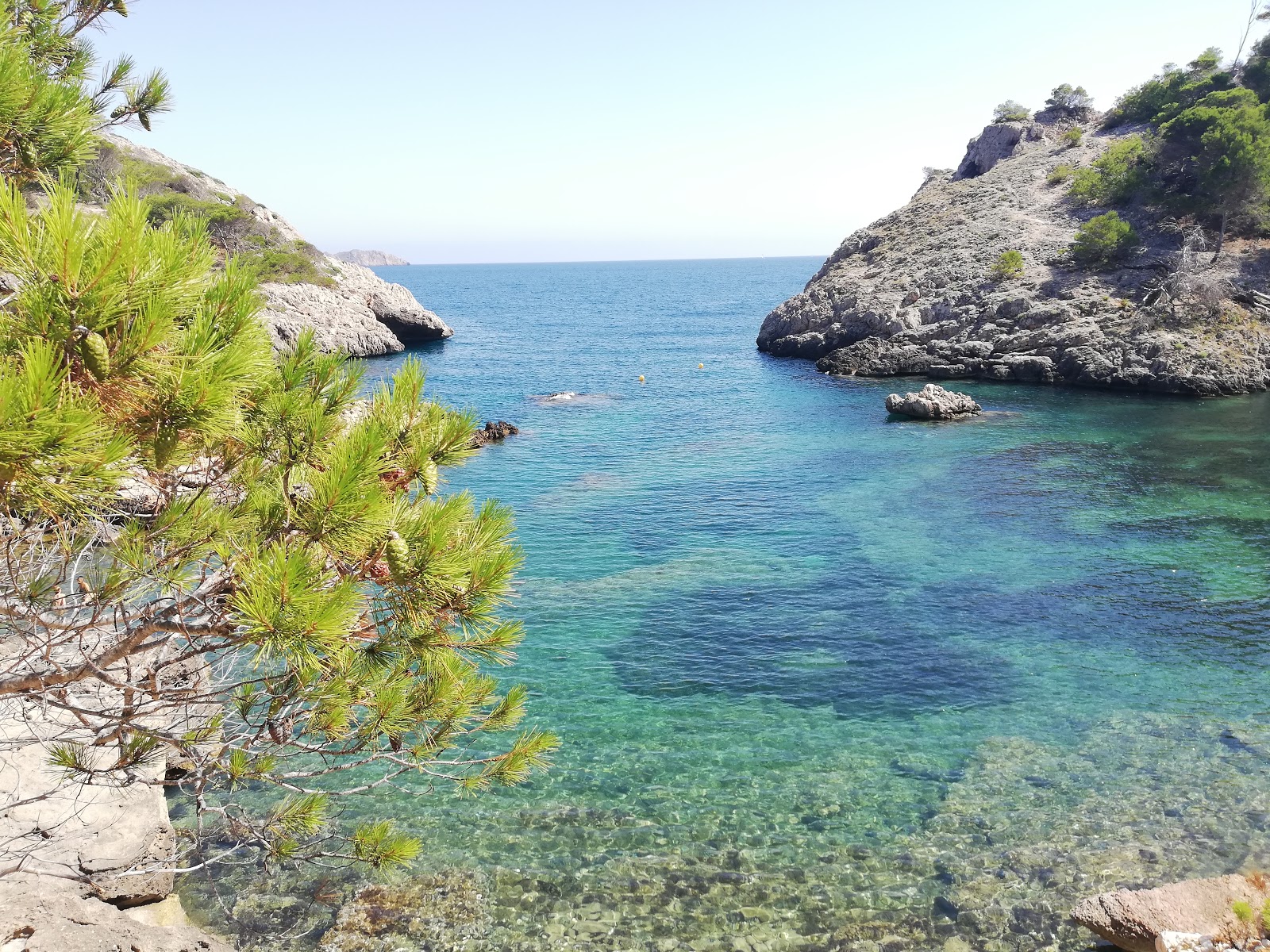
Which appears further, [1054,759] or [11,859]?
[1054,759]

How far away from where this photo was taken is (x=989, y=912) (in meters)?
10.6

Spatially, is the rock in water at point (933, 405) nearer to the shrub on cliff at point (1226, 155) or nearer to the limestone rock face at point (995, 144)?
the shrub on cliff at point (1226, 155)

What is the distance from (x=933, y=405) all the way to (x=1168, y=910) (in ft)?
109

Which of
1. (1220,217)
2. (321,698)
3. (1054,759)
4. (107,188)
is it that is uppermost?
(1220,217)

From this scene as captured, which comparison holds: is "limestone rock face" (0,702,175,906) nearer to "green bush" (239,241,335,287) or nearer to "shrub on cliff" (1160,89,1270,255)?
"shrub on cliff" (1160,89,1270,255)

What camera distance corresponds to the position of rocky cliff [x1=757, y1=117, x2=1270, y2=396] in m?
44.8

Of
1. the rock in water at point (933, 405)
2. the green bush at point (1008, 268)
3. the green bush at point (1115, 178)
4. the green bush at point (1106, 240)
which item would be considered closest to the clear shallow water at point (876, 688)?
the rock in water at point (933, 405)

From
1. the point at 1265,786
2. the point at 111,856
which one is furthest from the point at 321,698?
the point at 1265,786

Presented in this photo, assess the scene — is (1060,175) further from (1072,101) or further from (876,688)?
(876,688)

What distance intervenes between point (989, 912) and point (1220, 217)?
183 ft

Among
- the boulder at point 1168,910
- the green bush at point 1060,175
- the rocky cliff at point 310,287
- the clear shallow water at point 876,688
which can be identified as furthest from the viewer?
the green bush at point 1060,175

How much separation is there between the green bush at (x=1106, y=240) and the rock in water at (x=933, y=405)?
18.1 metres

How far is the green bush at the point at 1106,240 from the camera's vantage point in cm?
5112

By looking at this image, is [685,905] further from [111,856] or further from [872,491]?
[872,491]
